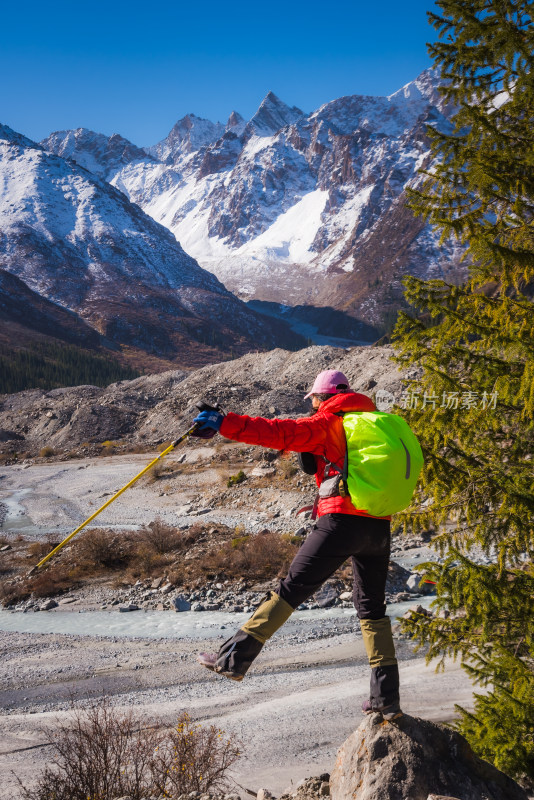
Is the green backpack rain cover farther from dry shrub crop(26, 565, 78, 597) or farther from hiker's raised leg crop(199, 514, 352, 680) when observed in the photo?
dry shrub crop(26, 565, 78, 597)

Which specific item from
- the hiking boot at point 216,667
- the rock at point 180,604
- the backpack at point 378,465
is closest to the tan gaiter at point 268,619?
the hiking boot at point 216,667

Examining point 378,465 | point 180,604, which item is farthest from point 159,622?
point 378,465

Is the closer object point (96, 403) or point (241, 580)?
point (241, 580)

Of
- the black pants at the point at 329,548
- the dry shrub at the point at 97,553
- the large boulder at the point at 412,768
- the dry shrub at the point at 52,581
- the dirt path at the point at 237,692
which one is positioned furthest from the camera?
the dry shrub at the point at 97,553

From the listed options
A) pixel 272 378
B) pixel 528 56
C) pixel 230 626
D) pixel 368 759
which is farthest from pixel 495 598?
pixel 272 378

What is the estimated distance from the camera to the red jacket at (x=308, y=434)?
402 cm

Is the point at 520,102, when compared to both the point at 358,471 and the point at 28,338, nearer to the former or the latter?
the point at 358,471

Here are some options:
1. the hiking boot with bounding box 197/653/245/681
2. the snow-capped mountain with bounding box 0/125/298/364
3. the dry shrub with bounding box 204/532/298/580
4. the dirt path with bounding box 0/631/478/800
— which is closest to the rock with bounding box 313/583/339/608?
the dry shrub with bounding box 204/532/298/580

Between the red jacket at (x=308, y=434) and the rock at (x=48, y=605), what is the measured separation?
1486 centimetres

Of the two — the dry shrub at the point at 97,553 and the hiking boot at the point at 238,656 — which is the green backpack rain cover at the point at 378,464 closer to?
the hiking boot at the point at 238,656

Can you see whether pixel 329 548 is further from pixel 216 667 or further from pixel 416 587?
pixel 416 587

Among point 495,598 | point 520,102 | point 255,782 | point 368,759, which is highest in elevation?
point 520,102

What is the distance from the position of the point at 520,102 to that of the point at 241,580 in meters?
14.5

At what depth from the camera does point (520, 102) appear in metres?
5.25
